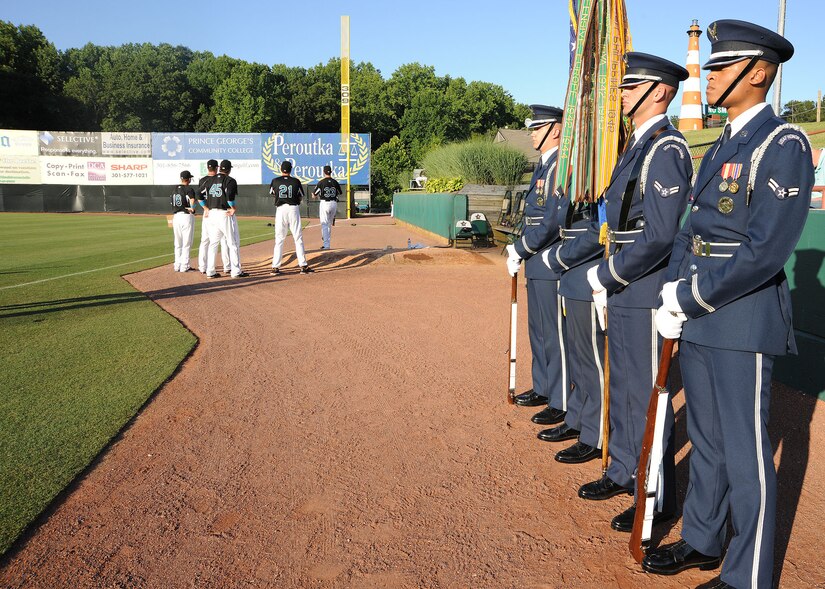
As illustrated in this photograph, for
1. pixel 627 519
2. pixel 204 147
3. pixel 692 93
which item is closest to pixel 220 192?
pixel 627 519

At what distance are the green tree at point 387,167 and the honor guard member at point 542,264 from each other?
5229cm

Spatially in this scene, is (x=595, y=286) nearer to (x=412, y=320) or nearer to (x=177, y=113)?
(x=412, y=320)

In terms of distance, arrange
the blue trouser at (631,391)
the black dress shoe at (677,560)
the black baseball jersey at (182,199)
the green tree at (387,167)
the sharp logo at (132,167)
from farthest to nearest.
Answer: the green tree at (387,167), the sharp logo at (132,167), the black baseball jersey at (182,199), the blue trouser at (631,391), the black dress shoe at (677,560)

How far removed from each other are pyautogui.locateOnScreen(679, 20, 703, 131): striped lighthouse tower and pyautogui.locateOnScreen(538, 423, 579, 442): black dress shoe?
2406 cm

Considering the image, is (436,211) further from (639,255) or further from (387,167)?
(387,167)

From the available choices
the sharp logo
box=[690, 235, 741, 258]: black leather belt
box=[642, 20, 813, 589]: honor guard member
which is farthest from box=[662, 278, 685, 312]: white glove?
the sharp logo

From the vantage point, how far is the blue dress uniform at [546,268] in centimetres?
471

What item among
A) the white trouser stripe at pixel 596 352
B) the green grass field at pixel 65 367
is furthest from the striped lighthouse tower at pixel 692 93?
the white trouser stripe at pixel 596 352

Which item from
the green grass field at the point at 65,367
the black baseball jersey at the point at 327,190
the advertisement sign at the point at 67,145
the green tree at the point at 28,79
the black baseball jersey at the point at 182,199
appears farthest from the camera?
the green tree at the point at 28,79

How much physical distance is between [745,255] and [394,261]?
11.9 m

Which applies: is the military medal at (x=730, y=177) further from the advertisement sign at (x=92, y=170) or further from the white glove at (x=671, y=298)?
the advertisement sign at (x=92, y=170)

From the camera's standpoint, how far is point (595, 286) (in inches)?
141

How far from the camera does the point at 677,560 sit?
2973mm

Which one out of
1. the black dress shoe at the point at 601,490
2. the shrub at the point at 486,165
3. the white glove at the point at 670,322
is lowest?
the black dress shoe at the point at 601,490
